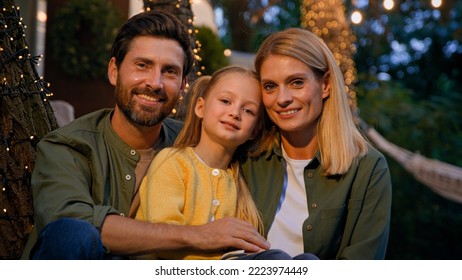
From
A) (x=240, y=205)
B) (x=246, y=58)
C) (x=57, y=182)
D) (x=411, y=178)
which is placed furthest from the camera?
(x=411, y=178)

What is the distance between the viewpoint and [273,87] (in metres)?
3.19

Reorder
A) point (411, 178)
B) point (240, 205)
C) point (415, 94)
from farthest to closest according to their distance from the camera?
point (415, 94)
point (411, 178)
point (240, 205)

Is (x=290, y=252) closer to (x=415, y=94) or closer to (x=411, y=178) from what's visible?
(x=411, y=178)

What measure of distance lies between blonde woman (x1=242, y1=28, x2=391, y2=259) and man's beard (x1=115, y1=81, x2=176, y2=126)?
393 mm

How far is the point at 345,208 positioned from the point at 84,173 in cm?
98

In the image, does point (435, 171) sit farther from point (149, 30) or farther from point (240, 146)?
point (149, 30)

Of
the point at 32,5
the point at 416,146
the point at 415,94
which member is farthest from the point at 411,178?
the point at 32,5

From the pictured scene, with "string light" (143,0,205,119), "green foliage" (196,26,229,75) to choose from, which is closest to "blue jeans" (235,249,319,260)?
"string light" (143,0,205,119)

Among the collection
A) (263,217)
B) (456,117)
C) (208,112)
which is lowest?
(456,117)

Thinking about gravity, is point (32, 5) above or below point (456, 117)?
above

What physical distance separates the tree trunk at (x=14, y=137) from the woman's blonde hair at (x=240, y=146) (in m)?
0.59

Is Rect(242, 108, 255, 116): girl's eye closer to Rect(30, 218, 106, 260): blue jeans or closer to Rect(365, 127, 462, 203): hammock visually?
Rect(30, 218, 106, 260): blue jeans

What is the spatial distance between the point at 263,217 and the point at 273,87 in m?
0.50

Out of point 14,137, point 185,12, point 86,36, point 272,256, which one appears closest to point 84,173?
point 14,137
